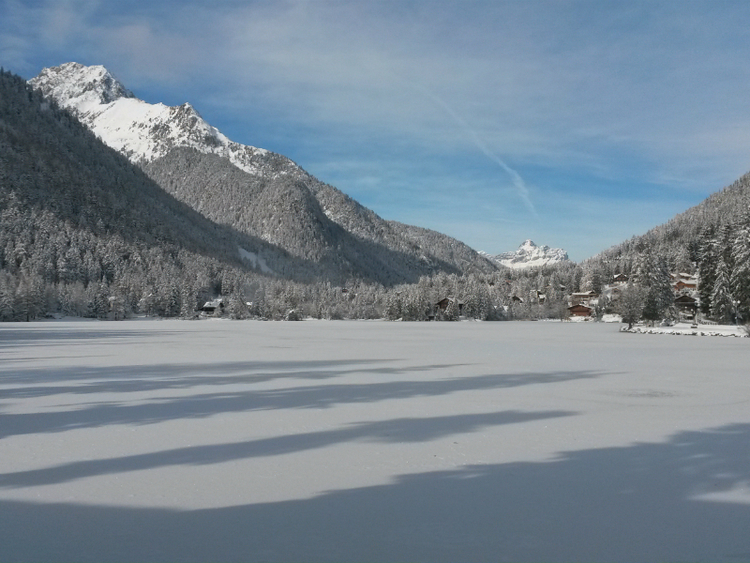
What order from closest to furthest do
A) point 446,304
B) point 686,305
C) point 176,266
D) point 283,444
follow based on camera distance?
point 283,444, point 686,305, point 446,304, point 176,266

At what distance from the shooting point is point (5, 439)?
941cm

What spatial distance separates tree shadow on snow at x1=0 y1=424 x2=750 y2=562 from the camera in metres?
5.21

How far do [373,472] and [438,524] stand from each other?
2.01m

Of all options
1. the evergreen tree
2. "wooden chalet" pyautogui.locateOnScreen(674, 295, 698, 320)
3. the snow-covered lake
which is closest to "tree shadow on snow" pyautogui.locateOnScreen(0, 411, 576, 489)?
the snow-covered lake

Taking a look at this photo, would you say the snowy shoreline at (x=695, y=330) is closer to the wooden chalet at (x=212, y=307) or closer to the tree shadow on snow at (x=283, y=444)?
the tree shadow on snow at (x=283, y=444)

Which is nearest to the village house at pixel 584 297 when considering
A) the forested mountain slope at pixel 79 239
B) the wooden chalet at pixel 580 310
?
the wooden chalet at pixel 580 310

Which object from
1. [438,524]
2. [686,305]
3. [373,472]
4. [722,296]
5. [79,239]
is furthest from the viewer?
[79,239]

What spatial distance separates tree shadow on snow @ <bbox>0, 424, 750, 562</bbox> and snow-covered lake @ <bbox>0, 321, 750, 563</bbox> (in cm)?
3

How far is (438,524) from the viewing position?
5875mm

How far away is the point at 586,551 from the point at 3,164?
7584 inches

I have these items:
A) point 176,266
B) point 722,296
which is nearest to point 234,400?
point 722,296

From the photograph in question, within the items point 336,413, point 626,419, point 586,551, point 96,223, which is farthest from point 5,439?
point 96,223

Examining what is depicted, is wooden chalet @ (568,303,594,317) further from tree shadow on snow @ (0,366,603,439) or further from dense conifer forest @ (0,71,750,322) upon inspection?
tree shadow on snow @ (0,366,603,439)

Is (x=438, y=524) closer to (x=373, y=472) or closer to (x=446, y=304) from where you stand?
(x=373, y=472)
